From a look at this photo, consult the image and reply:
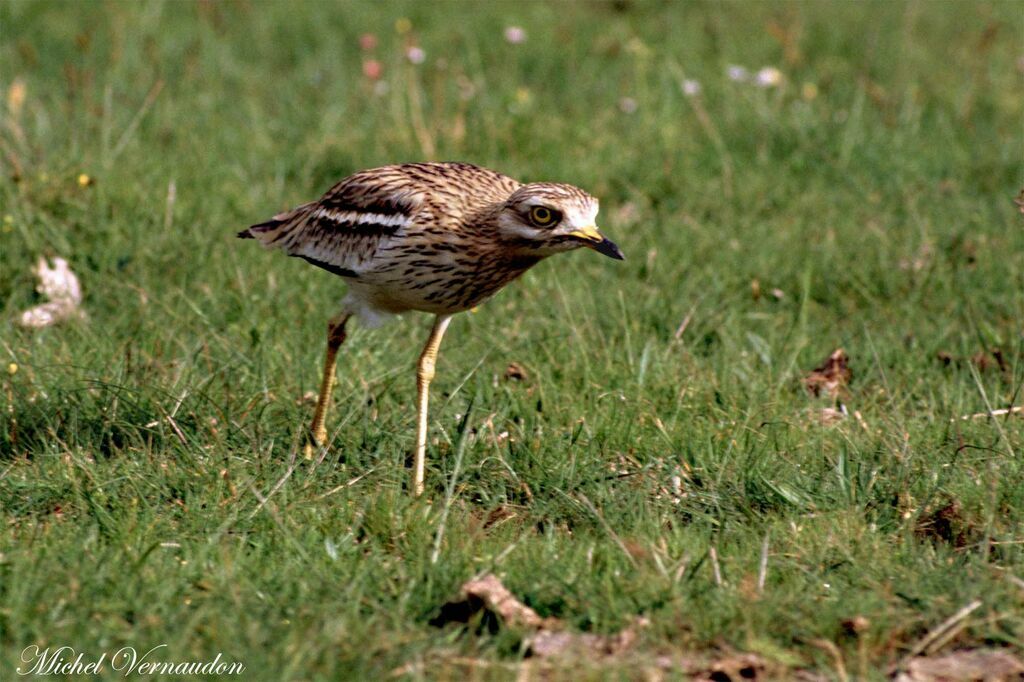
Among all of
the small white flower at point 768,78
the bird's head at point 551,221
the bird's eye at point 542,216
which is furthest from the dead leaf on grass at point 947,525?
the small white flower at point 768,78

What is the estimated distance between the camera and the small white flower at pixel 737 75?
28.5 feet

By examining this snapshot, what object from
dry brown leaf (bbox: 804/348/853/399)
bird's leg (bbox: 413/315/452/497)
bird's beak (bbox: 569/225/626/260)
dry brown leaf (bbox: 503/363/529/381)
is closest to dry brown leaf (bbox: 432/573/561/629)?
bird's leg (bbox: 413/315/452/497)

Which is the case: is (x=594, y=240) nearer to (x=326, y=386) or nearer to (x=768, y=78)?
(x=326, y=386)

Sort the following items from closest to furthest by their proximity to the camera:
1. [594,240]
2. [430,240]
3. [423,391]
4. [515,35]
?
[594,240] → [430,240] → [423,391] → [515,35]

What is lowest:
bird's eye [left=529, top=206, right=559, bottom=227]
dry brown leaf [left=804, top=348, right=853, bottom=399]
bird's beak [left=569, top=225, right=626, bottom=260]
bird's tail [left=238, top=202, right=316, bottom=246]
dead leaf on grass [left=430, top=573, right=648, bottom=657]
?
dead leaf on grass [left=430, top=573, right=648, bottom=657]

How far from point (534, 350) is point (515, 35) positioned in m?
3.70

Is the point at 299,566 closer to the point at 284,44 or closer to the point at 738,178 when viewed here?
the point at 738,178

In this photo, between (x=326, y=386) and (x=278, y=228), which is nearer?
(x=326, y=386)

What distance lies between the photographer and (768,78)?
8.58m

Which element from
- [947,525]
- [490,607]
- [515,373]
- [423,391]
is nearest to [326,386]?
[423,391]

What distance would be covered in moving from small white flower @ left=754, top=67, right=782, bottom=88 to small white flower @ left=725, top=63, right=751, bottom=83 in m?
0.07

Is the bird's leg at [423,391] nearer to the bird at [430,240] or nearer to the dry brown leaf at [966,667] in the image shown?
the bird at [430,240]

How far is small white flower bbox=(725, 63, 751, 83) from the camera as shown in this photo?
28.5ft

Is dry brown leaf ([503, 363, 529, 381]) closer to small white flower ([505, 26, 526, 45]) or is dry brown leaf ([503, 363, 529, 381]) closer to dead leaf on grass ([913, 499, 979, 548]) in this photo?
dead leaf on grass ([913, 499, 979, 548])
